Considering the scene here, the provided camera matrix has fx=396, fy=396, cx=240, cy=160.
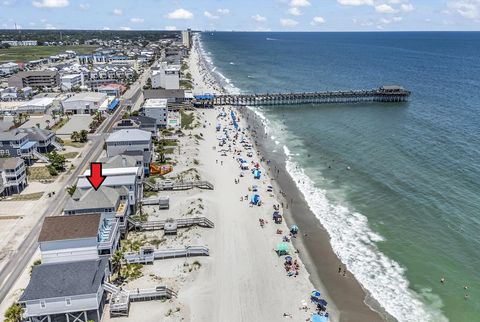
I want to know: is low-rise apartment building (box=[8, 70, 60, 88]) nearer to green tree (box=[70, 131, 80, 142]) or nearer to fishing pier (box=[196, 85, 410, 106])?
fishing pier (box=[196, 85, 410, 106])

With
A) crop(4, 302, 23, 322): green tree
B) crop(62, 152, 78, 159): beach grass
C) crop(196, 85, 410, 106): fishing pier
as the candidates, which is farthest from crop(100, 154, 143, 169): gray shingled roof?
crop(196, 85, 410, 106): fishing pier

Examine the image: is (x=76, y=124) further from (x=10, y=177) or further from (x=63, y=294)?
(x=63, y=294)

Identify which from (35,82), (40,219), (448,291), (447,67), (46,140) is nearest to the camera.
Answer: (448,291)

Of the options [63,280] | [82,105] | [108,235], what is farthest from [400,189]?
[82,105]

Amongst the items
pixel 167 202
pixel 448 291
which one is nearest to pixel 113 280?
pixel 167 202

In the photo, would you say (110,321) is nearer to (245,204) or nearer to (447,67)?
(245,204)
